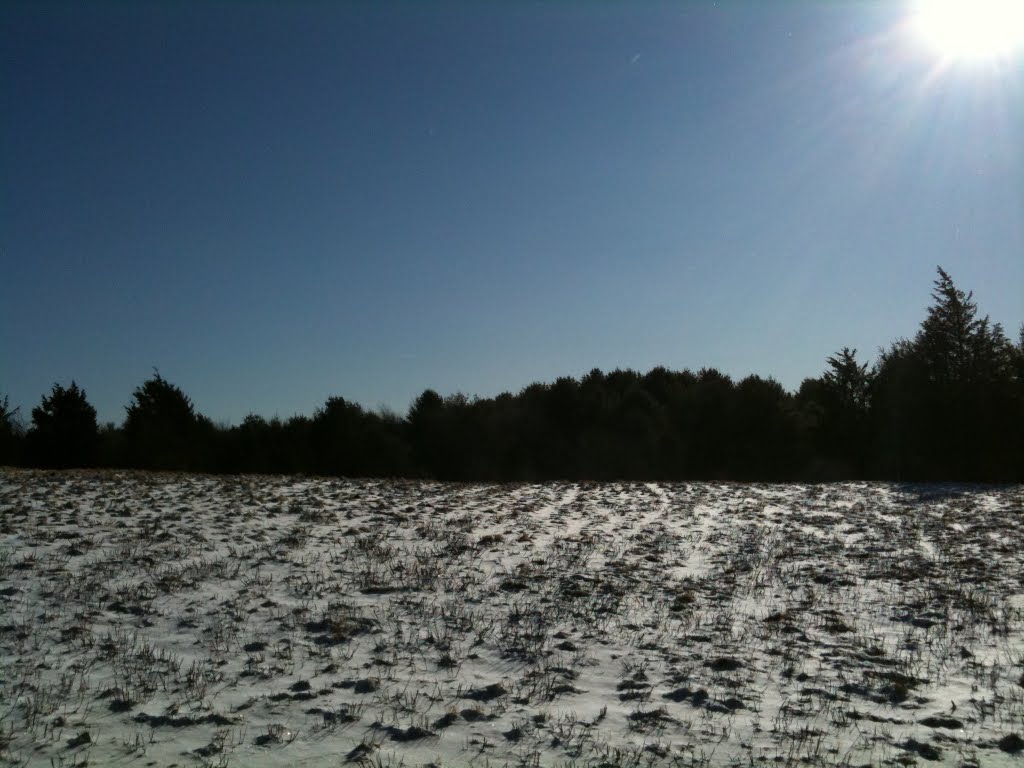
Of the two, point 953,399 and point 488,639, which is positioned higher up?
point 953,399

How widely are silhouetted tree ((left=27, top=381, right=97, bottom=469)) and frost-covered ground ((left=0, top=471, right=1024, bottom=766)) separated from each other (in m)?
28.9

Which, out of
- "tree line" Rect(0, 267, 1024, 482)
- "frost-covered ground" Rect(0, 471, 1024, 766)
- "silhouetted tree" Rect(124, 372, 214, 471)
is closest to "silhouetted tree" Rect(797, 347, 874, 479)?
"tree line" Rect(0, 267, 1024, 482)

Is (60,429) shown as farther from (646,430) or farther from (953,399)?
(953,399)

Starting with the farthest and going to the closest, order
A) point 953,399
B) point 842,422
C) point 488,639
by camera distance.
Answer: point 842,422 → point 953,399 → point 488,639

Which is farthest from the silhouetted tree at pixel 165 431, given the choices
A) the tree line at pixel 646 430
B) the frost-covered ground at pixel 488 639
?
the frost-covered ground at pixel 488 639

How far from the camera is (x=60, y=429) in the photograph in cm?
3962

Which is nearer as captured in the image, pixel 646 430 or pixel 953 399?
pixel 953 399

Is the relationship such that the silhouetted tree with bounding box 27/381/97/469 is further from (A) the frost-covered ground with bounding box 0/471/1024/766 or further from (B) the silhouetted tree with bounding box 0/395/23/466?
(A) the frost-covered ground with bounding box 0/471/1024/766

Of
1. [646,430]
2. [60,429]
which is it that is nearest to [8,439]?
[60,429]

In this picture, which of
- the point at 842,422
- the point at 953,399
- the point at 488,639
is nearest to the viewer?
the point at 488,639

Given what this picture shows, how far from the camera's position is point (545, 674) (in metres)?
6.88

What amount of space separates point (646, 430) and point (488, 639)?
34.6 m

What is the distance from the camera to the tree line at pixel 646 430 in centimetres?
3319

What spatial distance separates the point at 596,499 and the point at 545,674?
11.7 m
